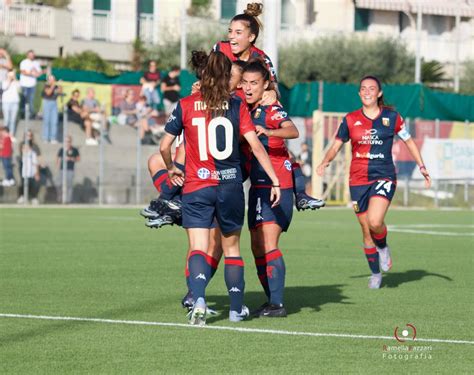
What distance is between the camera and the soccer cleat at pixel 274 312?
996cm

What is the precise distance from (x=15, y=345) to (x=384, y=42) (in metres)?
53.1

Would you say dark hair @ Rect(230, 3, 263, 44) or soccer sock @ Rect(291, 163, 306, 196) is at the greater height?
dark hair @ Rect(230, 3, 263, 44)

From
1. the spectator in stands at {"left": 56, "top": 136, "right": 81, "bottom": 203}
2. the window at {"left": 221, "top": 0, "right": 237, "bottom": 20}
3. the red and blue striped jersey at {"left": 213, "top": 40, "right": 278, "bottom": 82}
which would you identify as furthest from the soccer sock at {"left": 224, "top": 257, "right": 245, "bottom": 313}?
the window at {"left": 221, "top": 0, "right": 237, "bottom": 20}

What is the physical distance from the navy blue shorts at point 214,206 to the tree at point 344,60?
4775 centimetres

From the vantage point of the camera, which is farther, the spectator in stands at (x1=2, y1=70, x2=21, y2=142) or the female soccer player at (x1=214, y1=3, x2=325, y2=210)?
the spectator in stands at (x1=2, y1=70, x2=21, y2=142)

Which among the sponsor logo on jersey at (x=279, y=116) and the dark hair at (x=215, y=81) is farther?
the sponsor logo on jersey at (x=279, y=116)

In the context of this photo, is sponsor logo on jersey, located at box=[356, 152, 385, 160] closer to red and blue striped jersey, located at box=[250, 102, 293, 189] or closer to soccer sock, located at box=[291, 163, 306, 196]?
soccer sock, located at box=[291, 163, 306, 196]

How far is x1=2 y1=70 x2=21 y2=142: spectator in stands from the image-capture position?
3088 cm

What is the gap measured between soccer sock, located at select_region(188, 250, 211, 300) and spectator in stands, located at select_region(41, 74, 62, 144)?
22.3 m

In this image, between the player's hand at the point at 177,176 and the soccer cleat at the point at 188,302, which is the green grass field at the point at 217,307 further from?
the player's hand at the point at 177,176

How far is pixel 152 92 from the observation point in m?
33.6

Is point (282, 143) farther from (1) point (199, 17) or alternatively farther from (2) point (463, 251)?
(1) point (199, 17)

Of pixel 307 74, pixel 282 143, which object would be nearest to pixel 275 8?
pixel 282 143

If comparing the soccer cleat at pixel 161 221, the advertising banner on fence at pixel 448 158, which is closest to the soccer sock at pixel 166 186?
the soccer cleat at pixel 161 221
